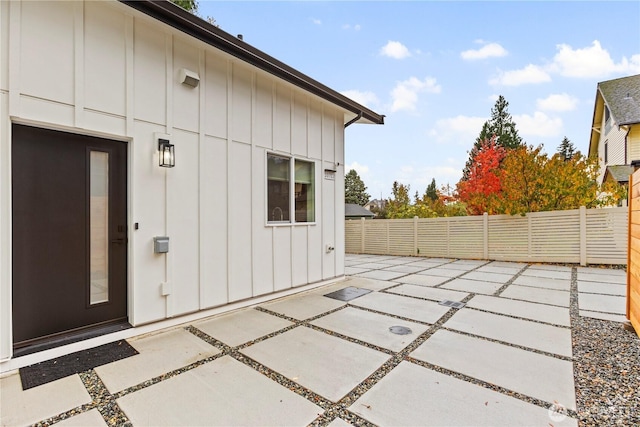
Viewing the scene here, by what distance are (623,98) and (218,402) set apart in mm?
18731

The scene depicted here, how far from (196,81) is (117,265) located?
2.32 meters

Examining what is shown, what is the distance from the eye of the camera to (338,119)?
5.86 meters

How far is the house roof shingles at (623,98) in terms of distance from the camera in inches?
456

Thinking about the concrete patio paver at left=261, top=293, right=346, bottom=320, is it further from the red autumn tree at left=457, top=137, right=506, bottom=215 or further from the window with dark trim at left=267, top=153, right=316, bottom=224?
the red autumn tree at left=457, top=137, right=506, bottom=215

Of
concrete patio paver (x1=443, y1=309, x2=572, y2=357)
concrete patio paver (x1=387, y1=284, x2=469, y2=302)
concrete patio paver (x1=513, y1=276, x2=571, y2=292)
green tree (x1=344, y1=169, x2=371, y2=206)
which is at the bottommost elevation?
concrete patio paver (x1=513, y1=276, x2=571, y2=292)

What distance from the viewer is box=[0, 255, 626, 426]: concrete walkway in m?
1.82

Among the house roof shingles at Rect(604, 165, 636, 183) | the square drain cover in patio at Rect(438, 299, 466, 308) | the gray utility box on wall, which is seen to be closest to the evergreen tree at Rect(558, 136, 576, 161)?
the house roof shingles at Rect(604, 165, 636, 183)

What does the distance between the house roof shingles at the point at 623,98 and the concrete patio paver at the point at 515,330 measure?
1321cm

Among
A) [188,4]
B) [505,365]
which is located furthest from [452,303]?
[188,4]

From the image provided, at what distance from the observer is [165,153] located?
329cm

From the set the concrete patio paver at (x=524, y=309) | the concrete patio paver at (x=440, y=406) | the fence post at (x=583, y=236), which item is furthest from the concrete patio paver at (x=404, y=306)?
the fence post at (x=583, y=236)

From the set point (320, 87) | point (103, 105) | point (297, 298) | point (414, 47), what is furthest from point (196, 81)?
point (414, 47)

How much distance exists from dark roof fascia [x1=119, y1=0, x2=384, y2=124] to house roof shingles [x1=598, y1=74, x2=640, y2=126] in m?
13.5

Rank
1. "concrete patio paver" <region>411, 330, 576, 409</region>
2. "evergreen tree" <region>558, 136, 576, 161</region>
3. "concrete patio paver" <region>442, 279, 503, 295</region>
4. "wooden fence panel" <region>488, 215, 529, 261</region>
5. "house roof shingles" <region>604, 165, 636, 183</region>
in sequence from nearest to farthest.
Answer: "concrete patio paver" <region>411, 330, 576, 409</region>, "concrete patio paver" <region>442, 279, 503, 295</region>, "wooden fence panel" <region>488, 215, 529, 261</region>, "house roof shingles" <region>604, 165, 636, 183</region>, "evergreen tree" <region>558, 136, 576, 161</region>
